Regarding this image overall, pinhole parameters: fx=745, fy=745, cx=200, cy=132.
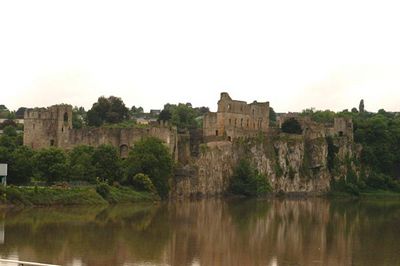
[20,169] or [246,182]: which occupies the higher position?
[20,169]

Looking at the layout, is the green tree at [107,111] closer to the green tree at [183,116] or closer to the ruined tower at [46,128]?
the green tree at [183,116]

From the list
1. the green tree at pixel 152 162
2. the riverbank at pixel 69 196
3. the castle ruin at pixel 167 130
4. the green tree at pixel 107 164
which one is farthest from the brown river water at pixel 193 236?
the castle ruin at pixel 167 130

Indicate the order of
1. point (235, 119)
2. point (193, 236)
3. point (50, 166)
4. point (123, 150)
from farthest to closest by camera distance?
point (235, 119) < point (123, 150) < point (50, 166) < point (193, 236)

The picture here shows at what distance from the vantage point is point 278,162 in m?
90.6

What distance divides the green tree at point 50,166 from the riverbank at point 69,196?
1.98 meters

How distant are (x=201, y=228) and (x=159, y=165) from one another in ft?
77.3

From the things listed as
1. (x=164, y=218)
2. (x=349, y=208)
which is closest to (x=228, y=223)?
(x=164, y=218)

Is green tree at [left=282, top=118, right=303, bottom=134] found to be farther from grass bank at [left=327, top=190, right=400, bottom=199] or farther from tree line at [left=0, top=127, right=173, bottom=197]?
tree line at [left=0, top=127, right=173, bottom=197]

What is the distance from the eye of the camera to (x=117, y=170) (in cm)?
6419

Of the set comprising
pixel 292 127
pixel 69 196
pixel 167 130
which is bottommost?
pixel 69 196

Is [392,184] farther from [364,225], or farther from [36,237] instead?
[36,237]

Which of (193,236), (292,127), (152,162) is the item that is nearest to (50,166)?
(152,162)

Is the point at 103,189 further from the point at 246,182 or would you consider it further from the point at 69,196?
the point at 246,182

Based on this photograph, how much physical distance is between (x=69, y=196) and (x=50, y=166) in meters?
4.06
